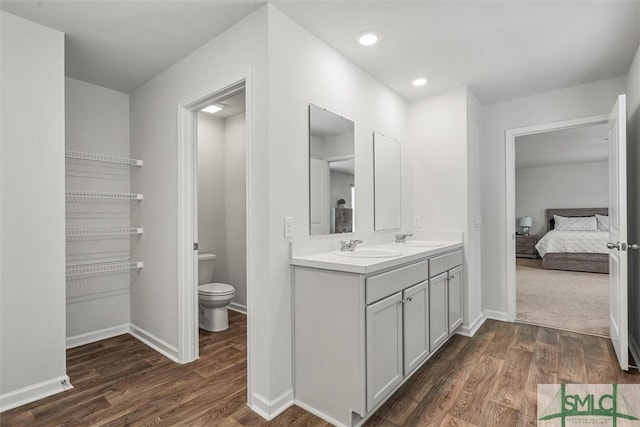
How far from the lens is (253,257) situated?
202 centimetres

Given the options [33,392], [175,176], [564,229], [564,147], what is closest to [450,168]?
[175,176]

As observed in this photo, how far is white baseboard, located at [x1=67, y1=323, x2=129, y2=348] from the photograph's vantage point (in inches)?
117

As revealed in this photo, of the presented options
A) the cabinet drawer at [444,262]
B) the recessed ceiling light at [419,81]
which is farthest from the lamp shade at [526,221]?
the recessed ceiling light at [419,81]

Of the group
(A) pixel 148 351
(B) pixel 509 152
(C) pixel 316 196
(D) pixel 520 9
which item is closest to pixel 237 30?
(C) pixel 316 196

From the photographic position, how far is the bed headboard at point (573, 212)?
7.84 metres

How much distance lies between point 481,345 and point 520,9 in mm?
2548

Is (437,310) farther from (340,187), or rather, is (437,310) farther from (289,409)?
(289,409)

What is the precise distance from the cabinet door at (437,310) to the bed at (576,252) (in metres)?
5.20

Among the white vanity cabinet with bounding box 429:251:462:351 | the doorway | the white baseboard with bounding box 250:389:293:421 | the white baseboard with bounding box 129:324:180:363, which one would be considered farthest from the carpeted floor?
the white baseboard with bounding box 129:324:180:363

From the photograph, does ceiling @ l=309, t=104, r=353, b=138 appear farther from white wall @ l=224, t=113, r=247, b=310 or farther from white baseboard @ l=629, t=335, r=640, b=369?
white baseboard @ l=629, t=335, r=640, b=369

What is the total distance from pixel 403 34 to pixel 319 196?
1.24 metres

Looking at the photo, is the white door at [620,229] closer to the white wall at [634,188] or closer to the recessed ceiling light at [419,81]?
the white wall at [634,188]

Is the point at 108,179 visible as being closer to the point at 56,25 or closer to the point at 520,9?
the point at 56,25

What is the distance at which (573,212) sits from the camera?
812cm
